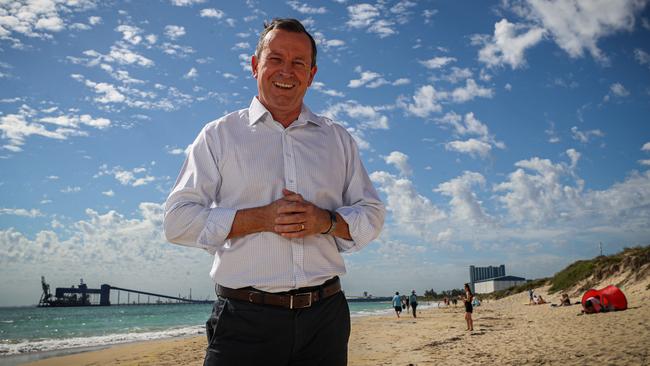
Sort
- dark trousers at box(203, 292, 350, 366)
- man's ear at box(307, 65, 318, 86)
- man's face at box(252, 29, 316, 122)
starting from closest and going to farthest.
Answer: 1. dark trousers at box(203, 292, 350, 366)
2. man's face at box(252, 29, 316, 122)
3. man's ear at box(307, 65, 318, 86)

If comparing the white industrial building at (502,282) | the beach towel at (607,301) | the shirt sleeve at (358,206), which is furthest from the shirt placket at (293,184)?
the white industrial building at (502,282)

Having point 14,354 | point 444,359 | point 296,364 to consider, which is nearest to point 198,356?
point 444,359

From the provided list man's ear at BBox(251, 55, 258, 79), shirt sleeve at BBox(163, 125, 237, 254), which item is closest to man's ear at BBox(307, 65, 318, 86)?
man's ear at BBox(251, 55, 258, 79)

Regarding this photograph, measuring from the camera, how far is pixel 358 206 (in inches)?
76.7

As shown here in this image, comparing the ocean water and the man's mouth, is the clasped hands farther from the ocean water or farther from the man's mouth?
the ocean water

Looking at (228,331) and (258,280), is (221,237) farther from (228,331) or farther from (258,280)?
(228,331)

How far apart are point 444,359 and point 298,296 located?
353 inches

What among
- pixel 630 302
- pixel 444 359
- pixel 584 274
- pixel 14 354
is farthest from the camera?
pixel 584 274

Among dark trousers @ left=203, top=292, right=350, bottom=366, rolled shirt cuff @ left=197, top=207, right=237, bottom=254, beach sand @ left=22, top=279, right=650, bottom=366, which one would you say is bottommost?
beach sand @ left=22, top=279, right=650, bottom=366

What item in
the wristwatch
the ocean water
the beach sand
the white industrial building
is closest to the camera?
the wristwatch

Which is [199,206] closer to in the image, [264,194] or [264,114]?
[264,194]

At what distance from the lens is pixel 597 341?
9656 mm

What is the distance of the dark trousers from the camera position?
1.64 metres

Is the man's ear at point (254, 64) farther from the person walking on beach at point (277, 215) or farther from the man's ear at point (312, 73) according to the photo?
the man's ear at point (312, 73)
